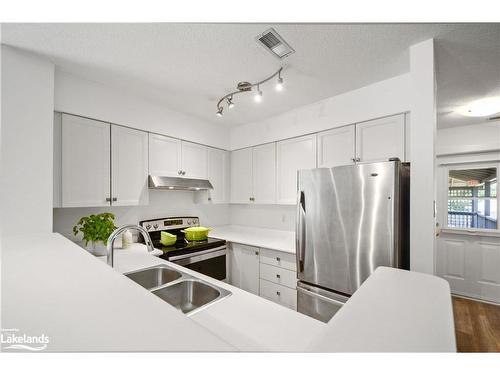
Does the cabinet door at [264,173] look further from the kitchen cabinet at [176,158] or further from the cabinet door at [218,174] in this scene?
the kitchen cabinet at [176,158]

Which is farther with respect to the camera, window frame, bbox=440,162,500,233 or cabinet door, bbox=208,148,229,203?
cabinet door, bbox=208,148,229,203

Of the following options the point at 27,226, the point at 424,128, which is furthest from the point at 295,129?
the point at 27,226

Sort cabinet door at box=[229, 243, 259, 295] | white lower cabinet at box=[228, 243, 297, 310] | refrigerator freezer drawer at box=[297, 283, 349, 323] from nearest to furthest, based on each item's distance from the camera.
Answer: refrigerator freezer drawer at box=[297, 283, 349, 323], white lower cabinet at box=[228, 243, 297, 310], cabinet door at box=[229, 243, 259, 295]

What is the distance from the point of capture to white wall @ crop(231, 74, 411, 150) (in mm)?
1881

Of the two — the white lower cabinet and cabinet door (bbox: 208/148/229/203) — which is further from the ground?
cabinet door (bbox: 208/148/229/203)

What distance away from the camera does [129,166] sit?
2.24 metres

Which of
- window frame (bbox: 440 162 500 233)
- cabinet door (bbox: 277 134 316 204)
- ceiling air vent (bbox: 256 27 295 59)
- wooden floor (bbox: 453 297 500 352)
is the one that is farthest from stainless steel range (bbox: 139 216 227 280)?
window frame (bbox: 440 162 500 233)

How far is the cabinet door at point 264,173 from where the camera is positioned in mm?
2832

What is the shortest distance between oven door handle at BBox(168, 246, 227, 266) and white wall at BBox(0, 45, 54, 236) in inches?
41.7

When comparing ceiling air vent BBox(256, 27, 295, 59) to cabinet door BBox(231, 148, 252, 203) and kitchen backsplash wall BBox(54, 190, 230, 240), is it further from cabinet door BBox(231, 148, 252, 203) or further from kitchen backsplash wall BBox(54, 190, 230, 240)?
kitchen backsplash wall BBox(54, 190, 230, 240)

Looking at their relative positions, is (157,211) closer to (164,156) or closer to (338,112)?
(164,156)

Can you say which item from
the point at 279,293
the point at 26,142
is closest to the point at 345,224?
the point at 279,293
